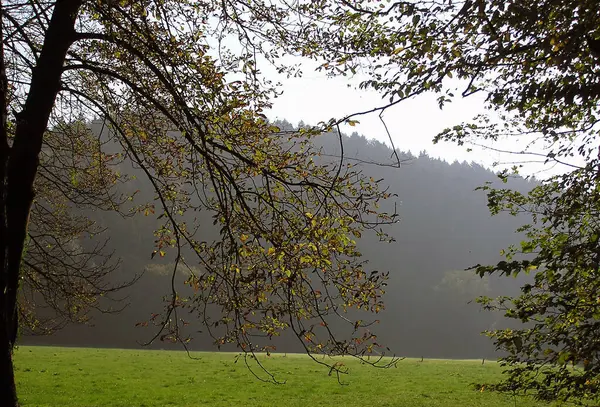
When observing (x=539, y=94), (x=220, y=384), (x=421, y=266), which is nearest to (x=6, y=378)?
(x=539, y=94)

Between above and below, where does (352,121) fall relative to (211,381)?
above

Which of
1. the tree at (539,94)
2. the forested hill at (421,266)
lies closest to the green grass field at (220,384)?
the tree at (539,94)

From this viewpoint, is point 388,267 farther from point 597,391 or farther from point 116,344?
point 597,391

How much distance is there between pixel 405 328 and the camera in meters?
89.9

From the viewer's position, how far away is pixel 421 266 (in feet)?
354

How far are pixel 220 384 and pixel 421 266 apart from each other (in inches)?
3619

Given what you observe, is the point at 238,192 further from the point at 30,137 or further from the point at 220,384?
the point at 220,384

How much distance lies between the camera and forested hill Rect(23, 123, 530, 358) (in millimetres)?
63656

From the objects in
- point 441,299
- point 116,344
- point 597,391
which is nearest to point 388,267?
point 441,299

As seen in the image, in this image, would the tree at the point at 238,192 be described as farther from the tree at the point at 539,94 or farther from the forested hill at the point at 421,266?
the forested hill at the point at 421,266

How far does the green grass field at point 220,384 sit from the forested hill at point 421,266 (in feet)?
94.3

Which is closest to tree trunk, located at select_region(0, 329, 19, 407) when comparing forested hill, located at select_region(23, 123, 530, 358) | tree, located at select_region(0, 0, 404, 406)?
tree, located at select_region(0, 0, 404, 406)

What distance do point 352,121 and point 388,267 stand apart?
102 m

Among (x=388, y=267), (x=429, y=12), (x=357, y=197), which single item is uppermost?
(x=388, y=267)
